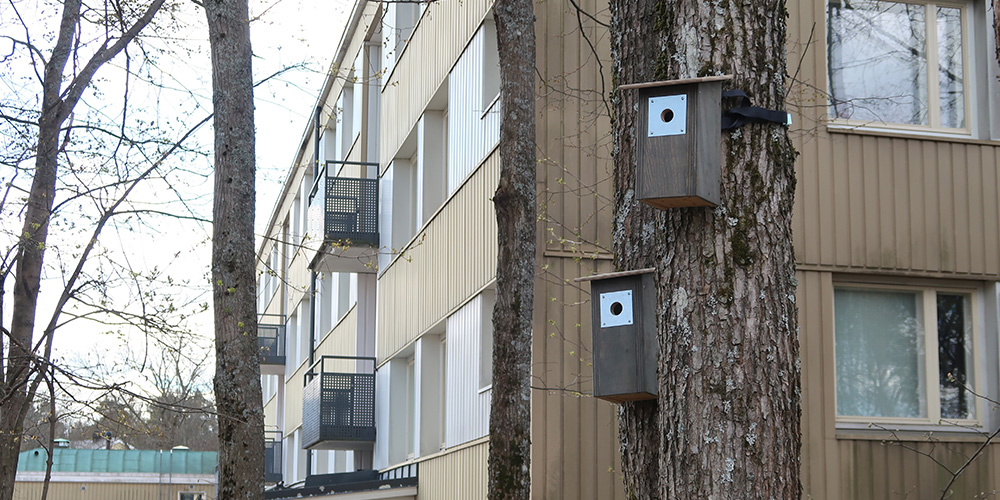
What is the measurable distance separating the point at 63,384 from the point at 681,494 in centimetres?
751

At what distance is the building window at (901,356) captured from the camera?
40.4 feet

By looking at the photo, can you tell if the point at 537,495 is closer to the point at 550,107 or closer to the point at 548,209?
the point at 548,209

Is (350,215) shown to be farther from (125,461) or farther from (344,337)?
(125,461)

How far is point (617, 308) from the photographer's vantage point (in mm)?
5062

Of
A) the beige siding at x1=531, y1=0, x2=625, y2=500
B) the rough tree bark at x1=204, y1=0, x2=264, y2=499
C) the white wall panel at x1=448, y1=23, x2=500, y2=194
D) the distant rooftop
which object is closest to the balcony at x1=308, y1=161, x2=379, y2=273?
the white wall panel at x1=448, y1=23, x2=500, y2=194

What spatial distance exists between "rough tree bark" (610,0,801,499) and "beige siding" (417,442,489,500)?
826cm

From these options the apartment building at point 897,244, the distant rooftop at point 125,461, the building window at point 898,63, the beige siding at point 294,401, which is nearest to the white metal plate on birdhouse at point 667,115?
the apartment building at point 897,244

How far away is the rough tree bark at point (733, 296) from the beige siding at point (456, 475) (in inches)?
325

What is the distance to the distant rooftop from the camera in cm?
4862

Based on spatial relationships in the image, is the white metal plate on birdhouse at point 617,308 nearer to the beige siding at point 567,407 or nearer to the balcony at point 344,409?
the beige siding at point 567,407

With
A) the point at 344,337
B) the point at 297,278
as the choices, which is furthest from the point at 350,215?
the point at 297,278

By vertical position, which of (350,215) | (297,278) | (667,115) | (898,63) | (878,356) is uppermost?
(297,278)

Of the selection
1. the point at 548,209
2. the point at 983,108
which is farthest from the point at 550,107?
the point at 983,108

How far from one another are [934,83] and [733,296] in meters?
9.65
